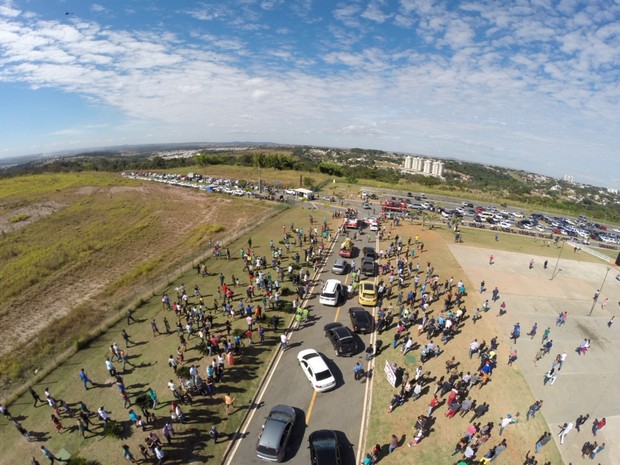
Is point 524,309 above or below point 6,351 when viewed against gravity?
above

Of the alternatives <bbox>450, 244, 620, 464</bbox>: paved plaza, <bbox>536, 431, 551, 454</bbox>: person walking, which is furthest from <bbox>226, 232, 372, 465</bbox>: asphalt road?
<bbox>450, 244, 620, 464</bbox>: paved plaza

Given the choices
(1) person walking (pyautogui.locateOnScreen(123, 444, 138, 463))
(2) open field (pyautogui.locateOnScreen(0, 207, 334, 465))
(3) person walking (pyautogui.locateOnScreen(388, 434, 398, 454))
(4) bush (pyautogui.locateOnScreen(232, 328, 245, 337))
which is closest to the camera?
(1) person walking (pyautogui.locateOnScreen(123, 444, 138, 463))

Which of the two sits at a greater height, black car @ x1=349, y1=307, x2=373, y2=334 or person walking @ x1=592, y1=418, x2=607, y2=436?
black car @ x1=349, y1=307, x2=373, y2=334

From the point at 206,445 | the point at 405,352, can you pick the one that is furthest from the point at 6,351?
the point at 405,352

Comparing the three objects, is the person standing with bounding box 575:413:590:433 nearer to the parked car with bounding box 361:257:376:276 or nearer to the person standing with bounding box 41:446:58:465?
the parked car with bounding box 361:257:376:276

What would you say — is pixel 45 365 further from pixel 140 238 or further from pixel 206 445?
pixel 140 238

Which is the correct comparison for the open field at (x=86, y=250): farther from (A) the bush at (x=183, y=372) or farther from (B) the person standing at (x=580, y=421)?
(B) the person standing at (x=580, y=421)
